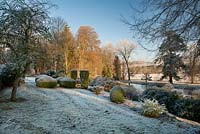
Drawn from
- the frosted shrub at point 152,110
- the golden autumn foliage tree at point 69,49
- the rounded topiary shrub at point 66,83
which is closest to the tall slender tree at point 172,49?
the frosted shrub at point 152,110

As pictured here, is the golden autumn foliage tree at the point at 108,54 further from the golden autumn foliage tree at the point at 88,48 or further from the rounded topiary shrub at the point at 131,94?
the rounded topiary shrub at the point at 131,94

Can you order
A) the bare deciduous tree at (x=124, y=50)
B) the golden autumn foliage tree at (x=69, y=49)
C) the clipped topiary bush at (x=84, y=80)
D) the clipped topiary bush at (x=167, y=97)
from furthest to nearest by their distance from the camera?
the bare deciduous tree at (x=124, y=50) < the golden autumn foliage tree at (x=69, y=49) < the clipped topiary bush at (x=84, y=80) < the clipped topiary bush at (x=167, y=97)

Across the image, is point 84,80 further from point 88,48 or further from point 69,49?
point 88,48

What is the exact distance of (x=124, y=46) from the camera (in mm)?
38594

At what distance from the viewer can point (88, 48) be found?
3036cm

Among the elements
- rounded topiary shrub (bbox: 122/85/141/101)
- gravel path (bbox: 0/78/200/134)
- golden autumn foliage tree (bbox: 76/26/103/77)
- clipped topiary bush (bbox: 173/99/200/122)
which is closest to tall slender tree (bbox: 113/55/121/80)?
golden autumn foliage tree (bbox: 76/26/103/77)

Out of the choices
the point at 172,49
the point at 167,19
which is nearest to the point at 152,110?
the point at 172,49

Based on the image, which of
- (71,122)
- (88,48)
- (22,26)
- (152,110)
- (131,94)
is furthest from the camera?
(88,48)

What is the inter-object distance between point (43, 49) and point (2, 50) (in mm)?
1565

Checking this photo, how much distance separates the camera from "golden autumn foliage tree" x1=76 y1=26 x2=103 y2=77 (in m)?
29.6

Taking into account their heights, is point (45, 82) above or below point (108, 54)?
below

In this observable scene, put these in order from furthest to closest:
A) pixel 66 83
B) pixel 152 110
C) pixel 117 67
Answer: pixel 117 67, pixel 66 83, pixel 152 110

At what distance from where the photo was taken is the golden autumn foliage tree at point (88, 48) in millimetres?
29594

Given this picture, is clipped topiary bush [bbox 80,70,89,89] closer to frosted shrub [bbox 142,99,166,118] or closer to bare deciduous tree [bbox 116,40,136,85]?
frosted shrub [bbox 142,99,166,118]
